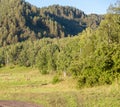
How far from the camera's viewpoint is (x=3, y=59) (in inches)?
6939

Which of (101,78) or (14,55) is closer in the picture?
(101,78)

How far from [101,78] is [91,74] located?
1.89m

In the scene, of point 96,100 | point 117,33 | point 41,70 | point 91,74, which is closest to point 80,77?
point 91,74

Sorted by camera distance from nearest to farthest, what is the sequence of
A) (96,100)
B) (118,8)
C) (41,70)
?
(96,100) < (118,8) < (41,70)

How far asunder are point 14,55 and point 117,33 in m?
119

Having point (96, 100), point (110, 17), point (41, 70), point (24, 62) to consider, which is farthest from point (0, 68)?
point (96, 100)

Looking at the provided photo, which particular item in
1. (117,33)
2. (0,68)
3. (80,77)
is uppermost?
(117,33)

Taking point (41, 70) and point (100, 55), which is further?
point (41, 70)

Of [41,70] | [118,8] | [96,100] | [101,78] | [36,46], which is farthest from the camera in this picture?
[36,46]

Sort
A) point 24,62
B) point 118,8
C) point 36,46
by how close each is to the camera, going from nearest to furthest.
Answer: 1. point 118,8
2. point 24,62
3. point 36,46

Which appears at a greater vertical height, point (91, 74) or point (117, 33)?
point (117, 33)

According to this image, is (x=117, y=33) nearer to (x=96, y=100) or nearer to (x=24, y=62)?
(x=96, y=100)

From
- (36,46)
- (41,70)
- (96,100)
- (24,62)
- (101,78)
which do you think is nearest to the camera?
(96,100)

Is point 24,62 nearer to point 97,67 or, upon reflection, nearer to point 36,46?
point 36,46
